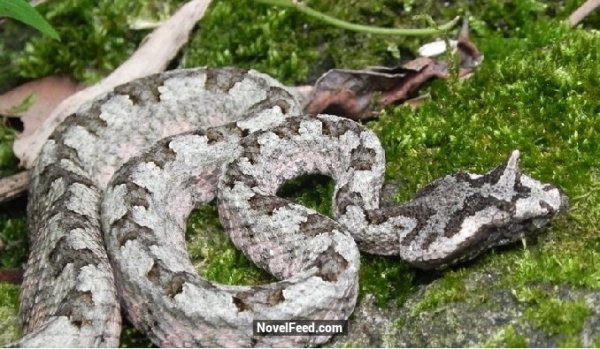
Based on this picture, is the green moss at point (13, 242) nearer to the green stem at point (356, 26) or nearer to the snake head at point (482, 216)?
the green stem at point (356, 26)

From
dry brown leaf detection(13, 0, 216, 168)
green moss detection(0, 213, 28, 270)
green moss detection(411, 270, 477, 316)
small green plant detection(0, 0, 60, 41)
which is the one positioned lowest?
green moss detection(411, 270, 477, 316)

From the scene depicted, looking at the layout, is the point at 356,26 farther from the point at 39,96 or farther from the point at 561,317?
the point at 561,317

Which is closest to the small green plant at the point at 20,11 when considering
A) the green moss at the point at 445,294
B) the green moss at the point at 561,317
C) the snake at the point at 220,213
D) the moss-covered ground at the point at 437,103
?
the snake at the point at 220,213

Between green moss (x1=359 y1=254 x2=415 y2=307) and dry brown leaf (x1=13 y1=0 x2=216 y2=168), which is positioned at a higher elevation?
dry brown leaf (x1=13 y1=0 x2=216 y2=168)

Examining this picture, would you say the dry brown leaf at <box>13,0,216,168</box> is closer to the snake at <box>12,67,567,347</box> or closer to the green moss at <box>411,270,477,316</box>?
the snake at <box>12,67,567,347</box>

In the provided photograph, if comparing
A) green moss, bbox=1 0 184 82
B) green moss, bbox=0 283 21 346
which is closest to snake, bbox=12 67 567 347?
green moss, bbox=0 283 21 346
